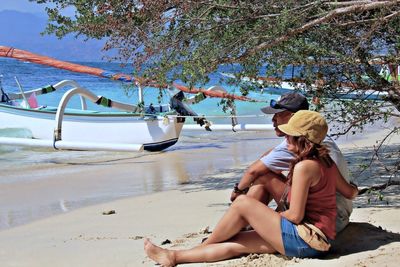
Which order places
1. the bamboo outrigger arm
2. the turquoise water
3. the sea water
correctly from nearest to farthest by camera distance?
the sea water < the bamboo outrigger arm < the turquoise water

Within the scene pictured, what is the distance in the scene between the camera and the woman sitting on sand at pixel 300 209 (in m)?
3.97

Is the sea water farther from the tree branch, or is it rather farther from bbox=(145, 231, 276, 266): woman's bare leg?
bbox=(145, 231, 276, 266): woman's bare leg

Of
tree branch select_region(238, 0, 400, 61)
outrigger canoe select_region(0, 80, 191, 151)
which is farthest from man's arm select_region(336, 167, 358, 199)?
outrigger canoe select_region(0, 80, 191, 151)

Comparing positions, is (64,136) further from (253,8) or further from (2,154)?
(253,8)

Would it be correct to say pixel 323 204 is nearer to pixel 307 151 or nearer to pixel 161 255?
pixel 307 151

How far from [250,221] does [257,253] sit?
0.90 ft

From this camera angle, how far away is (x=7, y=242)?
596 cm

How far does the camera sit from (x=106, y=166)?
38.3 feet

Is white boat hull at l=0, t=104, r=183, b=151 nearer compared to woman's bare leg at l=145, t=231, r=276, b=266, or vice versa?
woman's bare leg at l=145, t=231, r=276, b=266

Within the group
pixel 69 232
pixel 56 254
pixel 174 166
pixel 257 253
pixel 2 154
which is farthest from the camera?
pixel 2 154

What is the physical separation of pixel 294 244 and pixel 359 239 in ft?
2.00

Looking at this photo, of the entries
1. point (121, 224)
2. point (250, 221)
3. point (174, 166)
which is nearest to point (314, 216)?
point (250, 221)

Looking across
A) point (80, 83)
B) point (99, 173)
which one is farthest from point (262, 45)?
point (80, 83)

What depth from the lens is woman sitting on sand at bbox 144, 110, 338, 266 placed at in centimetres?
397
